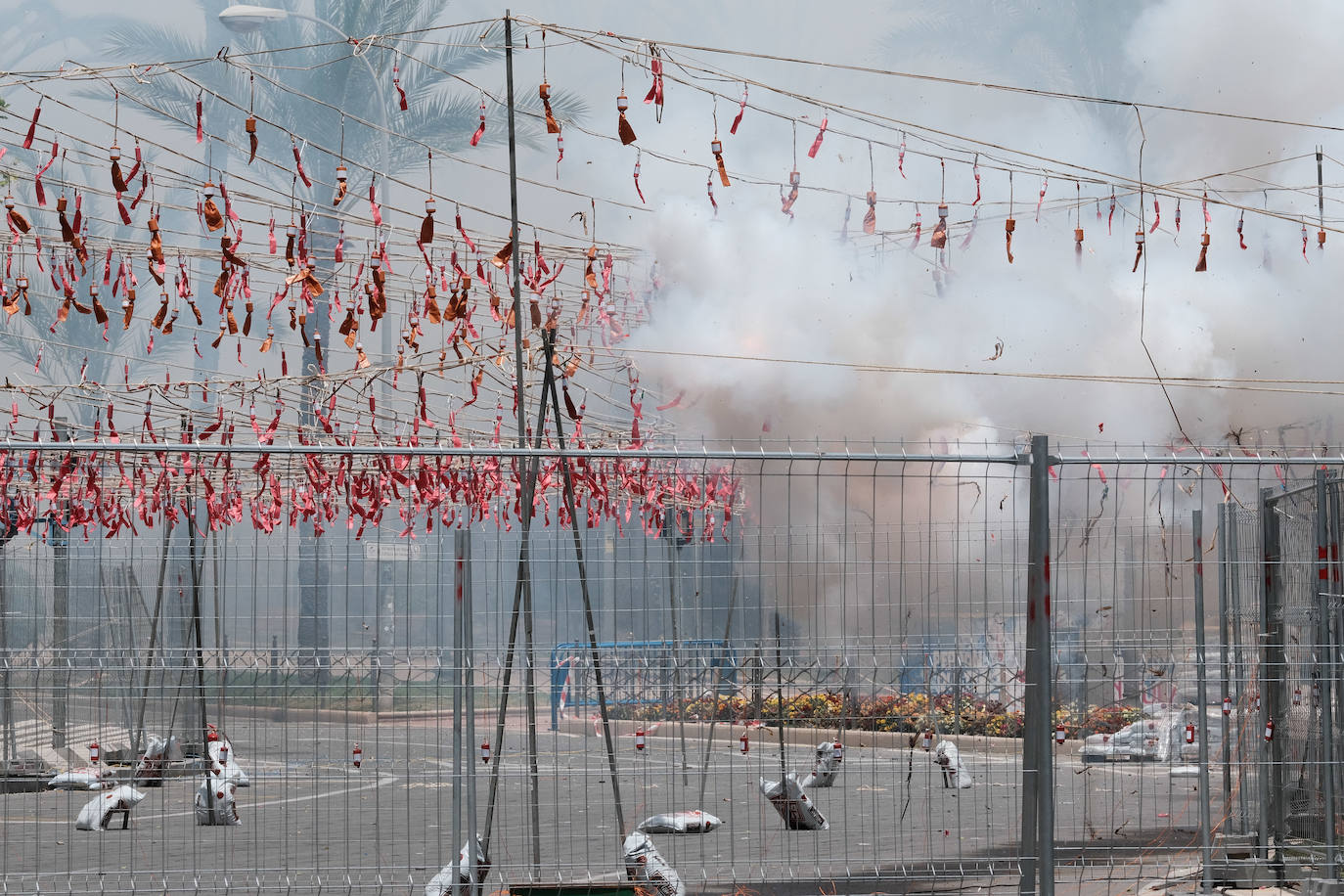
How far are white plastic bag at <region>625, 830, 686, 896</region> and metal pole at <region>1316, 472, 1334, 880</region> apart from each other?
2.90m

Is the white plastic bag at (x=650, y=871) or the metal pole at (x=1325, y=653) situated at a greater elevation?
the metal pole at (x=1325, y=653)

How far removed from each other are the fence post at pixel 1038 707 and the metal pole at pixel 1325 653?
1328mm

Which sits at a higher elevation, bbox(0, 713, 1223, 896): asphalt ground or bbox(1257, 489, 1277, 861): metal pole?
bbox(1257, 489, 1277, 861): metal pole

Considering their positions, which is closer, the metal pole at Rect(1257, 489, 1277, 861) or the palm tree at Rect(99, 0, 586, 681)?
the metal pole at Rect(1257, 489, 1277, 861)

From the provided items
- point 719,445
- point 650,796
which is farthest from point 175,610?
point 719,445

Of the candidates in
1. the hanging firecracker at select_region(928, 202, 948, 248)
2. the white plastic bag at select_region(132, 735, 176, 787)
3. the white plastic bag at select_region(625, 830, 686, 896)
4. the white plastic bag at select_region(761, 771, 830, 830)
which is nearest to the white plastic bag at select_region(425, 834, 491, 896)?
the white plastic bag at select_region(625, 830, 686, 896)

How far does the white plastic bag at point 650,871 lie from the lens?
21.8 ft

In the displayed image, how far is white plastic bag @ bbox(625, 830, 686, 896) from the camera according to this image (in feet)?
21.8

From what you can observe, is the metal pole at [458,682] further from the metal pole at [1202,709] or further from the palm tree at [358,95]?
the palm tree at [358,95]

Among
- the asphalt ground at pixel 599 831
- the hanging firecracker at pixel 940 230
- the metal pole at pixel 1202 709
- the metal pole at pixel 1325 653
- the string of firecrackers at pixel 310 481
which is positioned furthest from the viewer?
the hanging firecracker at pixel 940 230

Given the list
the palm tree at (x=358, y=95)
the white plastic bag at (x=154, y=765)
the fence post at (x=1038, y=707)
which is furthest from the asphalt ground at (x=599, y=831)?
the palm tree at (x=358, y=95)

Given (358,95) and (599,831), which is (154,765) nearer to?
(599,831)

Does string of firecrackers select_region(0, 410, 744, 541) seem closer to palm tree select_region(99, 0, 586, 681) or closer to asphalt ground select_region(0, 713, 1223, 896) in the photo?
asphalt ground select_region(0, 713, 1223, 896)

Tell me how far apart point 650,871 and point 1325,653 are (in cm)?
327
